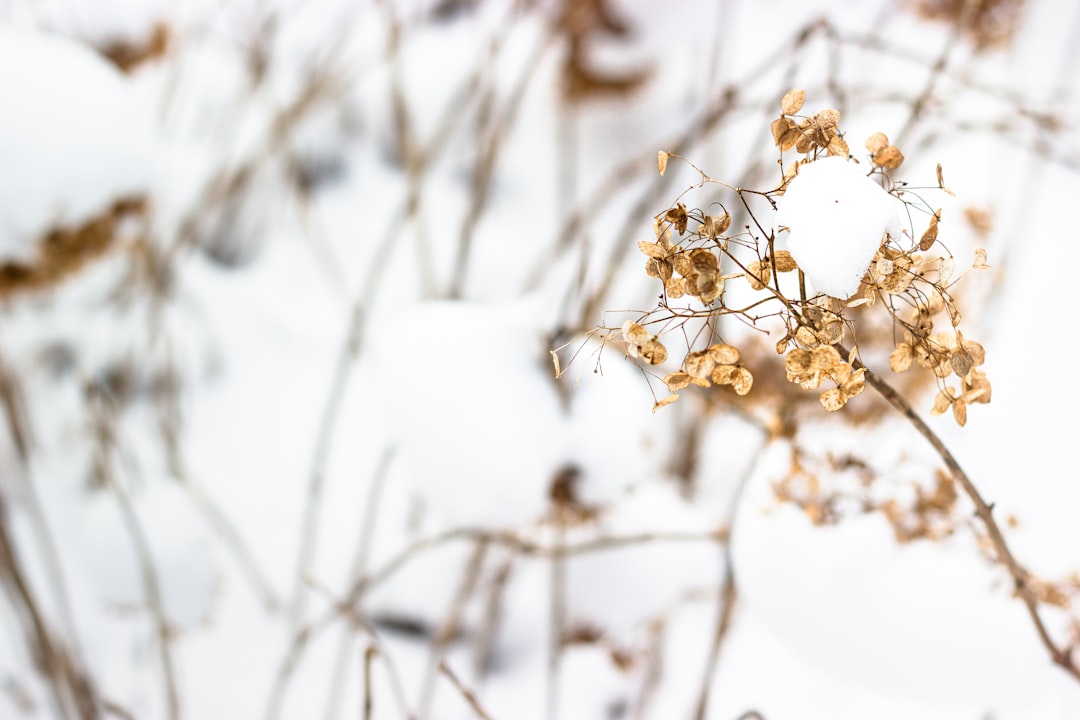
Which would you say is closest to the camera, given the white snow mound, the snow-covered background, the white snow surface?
the white snow mound

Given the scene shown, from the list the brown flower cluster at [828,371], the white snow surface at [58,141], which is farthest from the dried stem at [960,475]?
the white snow surface at [58,141]

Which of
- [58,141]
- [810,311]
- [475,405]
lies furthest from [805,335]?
[58,141]

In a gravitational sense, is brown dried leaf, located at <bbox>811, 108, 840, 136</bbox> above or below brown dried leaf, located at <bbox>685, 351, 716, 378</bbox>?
above

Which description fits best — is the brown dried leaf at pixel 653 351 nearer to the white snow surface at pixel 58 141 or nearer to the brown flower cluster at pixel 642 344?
the brown flower cluster at pixel 642 344

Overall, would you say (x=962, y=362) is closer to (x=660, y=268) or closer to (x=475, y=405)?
(x=660, y=268)

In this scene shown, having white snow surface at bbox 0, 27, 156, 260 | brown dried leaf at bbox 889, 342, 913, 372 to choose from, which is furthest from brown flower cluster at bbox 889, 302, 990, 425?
white snow surface at bbox 0, 27, 156, 260

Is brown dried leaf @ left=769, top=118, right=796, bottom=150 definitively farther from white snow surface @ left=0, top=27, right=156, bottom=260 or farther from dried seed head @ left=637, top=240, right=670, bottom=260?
white snow surface @ left=0, top=27, right=156, bottom=260

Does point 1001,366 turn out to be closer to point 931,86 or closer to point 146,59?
point 931,86
